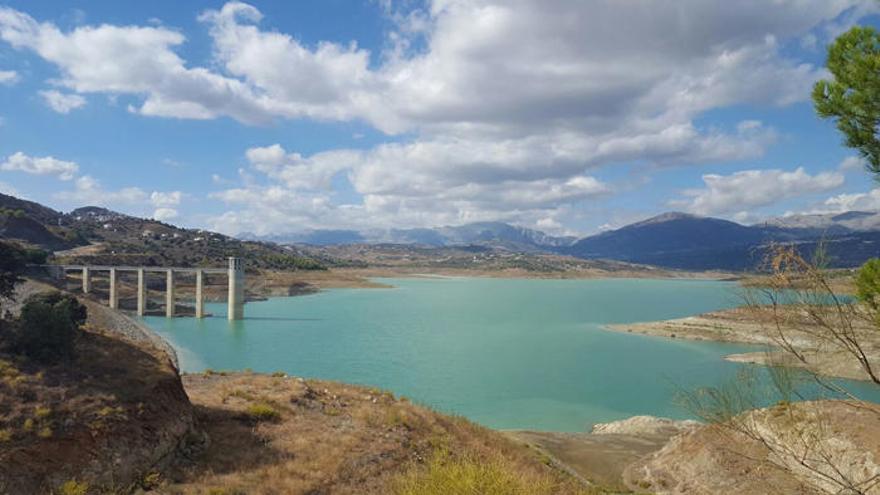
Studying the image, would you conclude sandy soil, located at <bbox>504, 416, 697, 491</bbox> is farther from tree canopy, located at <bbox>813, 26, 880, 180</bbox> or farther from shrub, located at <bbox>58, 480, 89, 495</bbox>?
tree canopy, located at <bbox>813, 26, 880, 180</bbox>

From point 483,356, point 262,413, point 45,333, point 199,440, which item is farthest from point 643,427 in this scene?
point 45,333

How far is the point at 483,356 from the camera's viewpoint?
64.5 meters

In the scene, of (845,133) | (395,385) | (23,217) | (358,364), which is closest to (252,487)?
(845,133)

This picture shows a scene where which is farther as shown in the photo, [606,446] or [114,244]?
[114,244]

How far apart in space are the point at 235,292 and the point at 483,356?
53.0 meters

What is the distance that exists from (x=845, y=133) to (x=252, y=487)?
14461 mm

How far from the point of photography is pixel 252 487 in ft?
46.9

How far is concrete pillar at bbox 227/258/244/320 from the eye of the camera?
315 ft

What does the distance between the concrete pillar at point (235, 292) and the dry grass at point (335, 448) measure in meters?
73.6

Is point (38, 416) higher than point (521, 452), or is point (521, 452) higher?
point (38, 416)

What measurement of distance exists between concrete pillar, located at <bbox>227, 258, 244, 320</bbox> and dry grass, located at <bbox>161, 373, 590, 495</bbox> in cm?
7357

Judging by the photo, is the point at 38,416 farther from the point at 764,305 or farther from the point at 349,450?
the point at 764,305

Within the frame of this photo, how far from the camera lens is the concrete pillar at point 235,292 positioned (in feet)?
315

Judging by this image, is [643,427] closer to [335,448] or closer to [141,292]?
[335,448]
